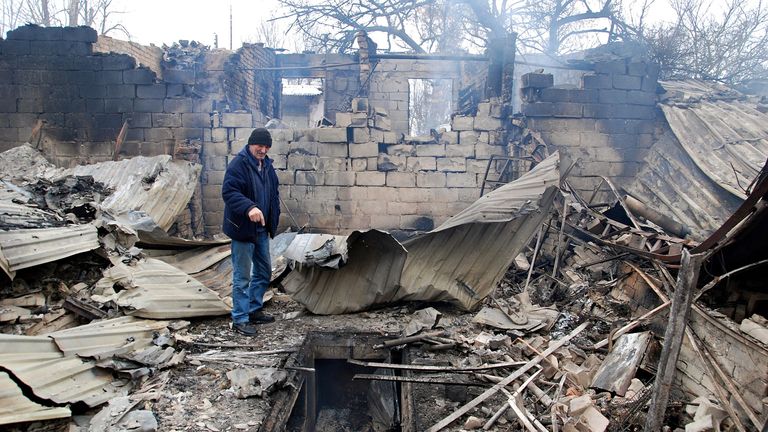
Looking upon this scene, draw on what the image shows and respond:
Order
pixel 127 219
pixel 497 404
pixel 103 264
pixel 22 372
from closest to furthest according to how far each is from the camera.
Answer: pixel 22 372 < pixel 497 404 < pixel 103 264 < pixel 127 219

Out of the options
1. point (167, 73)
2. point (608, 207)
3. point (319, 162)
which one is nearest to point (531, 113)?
point (608, 207)

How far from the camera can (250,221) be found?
4.49 metres

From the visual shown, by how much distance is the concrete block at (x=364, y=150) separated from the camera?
28.0 feet

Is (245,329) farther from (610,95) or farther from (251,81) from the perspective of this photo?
(251,81)

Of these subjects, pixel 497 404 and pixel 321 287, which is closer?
pixel 497 404

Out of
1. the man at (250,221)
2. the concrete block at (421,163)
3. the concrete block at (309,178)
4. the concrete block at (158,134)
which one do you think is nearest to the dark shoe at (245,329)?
the man at (250,221)

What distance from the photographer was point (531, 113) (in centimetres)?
829

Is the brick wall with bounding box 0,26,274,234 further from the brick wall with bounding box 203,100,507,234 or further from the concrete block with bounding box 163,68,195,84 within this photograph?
the brick wall with bounding box 203,100,507,234

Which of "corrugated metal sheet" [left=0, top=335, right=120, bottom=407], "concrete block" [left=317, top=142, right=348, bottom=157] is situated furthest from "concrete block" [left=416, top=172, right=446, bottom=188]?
"corrugated metal sheet" [left=0, top=335, right=120, bottom=407]

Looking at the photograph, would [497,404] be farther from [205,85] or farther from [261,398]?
[205,85]

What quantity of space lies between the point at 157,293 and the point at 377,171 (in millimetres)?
4610

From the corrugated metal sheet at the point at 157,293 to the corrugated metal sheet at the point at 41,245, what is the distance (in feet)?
1.26

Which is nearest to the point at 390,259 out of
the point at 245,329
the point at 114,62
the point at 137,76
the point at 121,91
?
the point at 245,329

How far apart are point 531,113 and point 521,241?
3.86 meters
